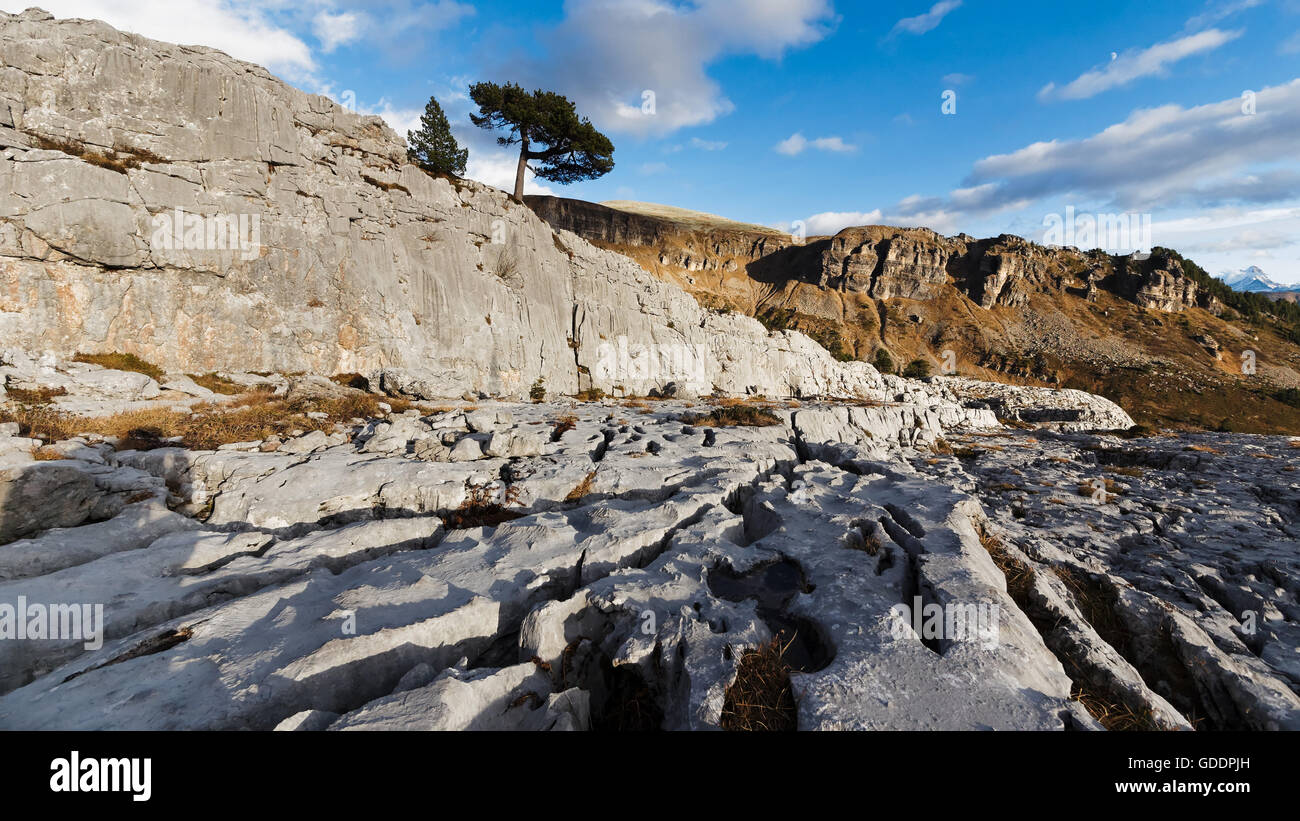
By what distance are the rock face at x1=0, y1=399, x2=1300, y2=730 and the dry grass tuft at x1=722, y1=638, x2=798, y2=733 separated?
0.17 ft

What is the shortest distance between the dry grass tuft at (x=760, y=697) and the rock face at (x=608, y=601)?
53 millimetres

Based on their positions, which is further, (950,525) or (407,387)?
(407,387)

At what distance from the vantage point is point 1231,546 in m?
12.1

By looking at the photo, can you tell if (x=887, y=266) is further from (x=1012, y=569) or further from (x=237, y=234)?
(x=1012, y=569)

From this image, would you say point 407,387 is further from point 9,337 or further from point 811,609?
point 811,609

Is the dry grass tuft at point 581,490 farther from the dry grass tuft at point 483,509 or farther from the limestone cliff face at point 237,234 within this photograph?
the limestone cliff face at point 237,234

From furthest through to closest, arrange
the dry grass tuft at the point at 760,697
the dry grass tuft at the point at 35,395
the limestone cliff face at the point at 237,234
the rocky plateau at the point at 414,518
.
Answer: the limestone cliff face at the point at 237,234 → the dry grass tuft at the point at 35,395 → the rocky plateau at the point at 414,518 → the dry grass tuft at the point at 760,697

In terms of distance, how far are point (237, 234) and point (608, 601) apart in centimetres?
3740

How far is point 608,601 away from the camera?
661cm

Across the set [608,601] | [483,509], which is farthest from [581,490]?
[608,601]

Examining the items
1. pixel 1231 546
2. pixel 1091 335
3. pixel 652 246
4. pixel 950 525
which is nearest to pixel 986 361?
pixel 1091 335

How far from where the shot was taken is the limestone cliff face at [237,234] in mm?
24094

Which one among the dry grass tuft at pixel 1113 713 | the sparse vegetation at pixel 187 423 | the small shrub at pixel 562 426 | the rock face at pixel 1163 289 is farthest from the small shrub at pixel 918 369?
the sparse vegetation at pixel 187 423
